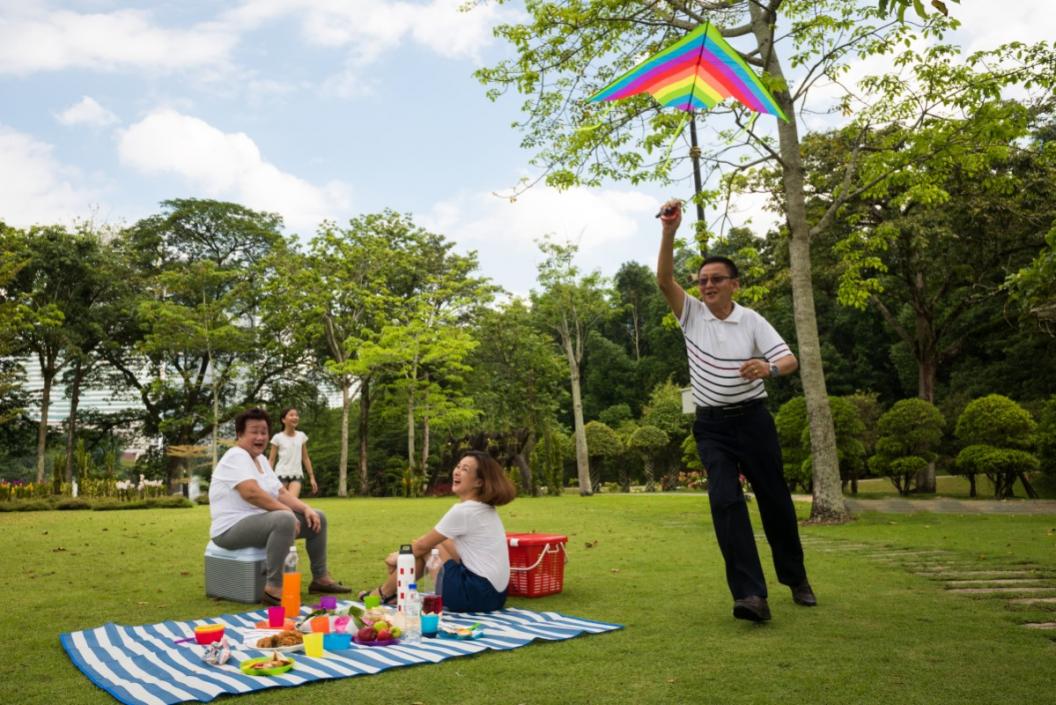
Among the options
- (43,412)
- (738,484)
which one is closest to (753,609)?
(738,484)

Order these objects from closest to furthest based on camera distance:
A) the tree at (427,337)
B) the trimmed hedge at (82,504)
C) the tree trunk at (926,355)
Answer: the trimmed hedge at (82,504)
the tree trunk at (926,355)
the tree at (427,337)

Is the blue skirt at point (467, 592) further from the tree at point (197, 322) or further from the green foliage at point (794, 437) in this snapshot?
the tree at point (197, 322)

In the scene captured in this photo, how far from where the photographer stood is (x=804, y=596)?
4879 mm

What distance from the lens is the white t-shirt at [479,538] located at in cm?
493

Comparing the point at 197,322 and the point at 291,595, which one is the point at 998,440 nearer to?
the point at 291,595

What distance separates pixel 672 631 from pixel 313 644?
1.76 metres

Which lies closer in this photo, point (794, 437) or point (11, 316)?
point (794, 437)

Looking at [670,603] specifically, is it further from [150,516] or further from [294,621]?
[150,516]

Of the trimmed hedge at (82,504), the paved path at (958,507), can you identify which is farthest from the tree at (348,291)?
the paved path at (958,507)

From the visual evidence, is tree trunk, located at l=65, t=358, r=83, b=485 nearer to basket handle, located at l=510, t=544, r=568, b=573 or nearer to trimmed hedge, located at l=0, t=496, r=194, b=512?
trimmed hedge, located at l=0, t=496, r=194, b=512

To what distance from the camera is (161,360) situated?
34.9 meters

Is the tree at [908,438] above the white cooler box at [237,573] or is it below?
above

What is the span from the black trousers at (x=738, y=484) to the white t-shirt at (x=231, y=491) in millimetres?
3003

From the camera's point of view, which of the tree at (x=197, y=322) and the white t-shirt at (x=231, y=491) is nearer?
the white t-shirt at (x=231, y=491)
